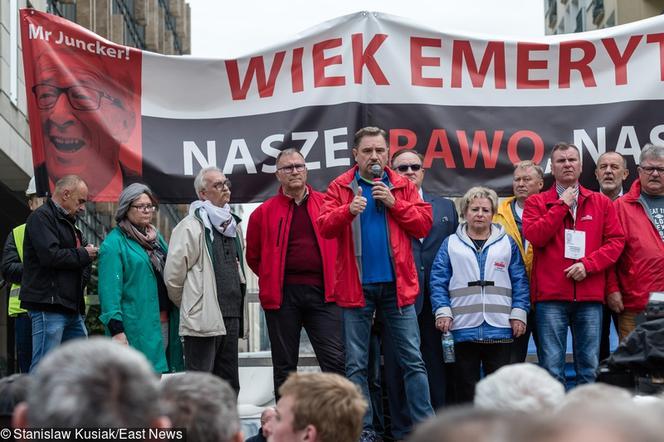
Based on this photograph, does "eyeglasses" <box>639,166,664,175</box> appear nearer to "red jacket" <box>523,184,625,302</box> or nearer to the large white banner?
"red jacket" <box>523,184,625,302</box>

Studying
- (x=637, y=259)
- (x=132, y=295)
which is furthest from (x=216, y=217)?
(x=637, y=259)

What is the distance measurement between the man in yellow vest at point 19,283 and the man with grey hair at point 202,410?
5.91 m

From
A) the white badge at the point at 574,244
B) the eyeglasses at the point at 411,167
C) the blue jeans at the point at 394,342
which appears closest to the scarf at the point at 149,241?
the blue jeans at the point at 394,342

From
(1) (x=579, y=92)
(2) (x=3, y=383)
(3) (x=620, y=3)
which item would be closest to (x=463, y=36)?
(1) (x=579, y=92)

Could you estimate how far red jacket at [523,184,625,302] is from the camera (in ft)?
25.2

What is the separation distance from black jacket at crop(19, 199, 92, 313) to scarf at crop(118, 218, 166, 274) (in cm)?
36

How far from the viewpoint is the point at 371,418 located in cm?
741

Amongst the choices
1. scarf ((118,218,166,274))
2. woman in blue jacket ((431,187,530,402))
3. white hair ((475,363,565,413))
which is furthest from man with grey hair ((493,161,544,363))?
white hair ((475,363,565,413))

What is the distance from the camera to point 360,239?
24.2 ft

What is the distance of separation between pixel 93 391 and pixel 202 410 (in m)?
1.09

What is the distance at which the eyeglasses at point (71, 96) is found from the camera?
9102mm

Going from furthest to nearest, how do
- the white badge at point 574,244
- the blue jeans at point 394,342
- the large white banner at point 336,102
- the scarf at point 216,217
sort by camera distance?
the large white banner at point 336,102 → the scarf at point 216,217 → the white badge at point 574,244 → the blue jeans at point 394,342

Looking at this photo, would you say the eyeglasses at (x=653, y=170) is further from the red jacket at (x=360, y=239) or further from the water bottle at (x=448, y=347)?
the water bottle at (x=448, y=347)

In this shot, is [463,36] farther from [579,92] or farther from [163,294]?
[163,294]
